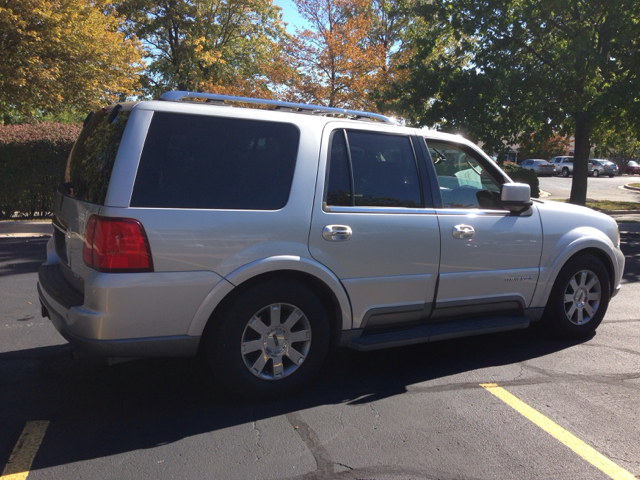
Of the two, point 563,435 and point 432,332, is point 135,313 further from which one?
point 563,435

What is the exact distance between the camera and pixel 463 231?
460 centimetres

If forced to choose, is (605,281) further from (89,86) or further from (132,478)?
(89,86)

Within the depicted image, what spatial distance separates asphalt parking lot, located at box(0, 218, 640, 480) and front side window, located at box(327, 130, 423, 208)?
136 cm

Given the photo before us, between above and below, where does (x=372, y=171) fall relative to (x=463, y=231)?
above

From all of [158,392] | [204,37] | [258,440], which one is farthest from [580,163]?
[258,440]

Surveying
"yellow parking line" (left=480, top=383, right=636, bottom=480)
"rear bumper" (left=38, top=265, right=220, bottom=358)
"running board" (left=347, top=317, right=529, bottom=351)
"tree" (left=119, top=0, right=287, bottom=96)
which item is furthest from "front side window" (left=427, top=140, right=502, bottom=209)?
"tree" (left=119, top=0, right=287, bottom=96)

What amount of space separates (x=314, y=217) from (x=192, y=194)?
32.6 inches

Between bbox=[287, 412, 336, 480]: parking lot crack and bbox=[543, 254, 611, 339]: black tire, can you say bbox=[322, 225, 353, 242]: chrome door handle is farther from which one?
bbox=[543, 254, 611, 339]: black tire

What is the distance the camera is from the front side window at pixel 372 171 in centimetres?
421

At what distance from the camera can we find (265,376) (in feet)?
12.9

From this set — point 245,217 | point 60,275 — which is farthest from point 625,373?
point 60,275

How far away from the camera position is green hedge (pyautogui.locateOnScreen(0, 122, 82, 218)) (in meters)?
13.9

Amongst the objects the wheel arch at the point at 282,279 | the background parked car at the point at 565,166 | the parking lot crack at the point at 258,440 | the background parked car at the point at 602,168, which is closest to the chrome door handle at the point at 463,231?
the wheel arch at the point at 282,279

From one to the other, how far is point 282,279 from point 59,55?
16567 millimetres
